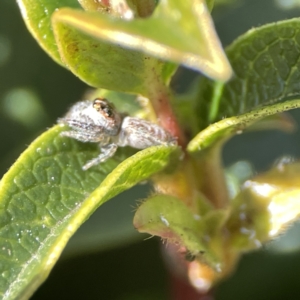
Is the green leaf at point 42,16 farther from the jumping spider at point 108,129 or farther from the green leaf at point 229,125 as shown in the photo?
the green leaf at point 229,125

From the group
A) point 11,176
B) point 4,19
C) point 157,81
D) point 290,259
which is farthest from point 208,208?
point 4,19

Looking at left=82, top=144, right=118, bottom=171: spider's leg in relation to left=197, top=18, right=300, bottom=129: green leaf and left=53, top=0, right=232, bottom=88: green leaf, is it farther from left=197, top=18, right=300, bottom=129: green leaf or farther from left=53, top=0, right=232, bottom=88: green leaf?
left=53, top=0, right=232, bottom=88: green leaf

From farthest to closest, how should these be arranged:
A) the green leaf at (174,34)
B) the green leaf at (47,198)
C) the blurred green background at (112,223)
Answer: the blurred green background at (112,223)
the green leaf at (47,198)
the green leaf at (174,34)

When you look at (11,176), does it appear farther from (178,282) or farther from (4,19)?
(4,19)

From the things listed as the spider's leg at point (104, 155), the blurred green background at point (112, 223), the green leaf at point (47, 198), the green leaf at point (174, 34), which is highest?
the green leaf at point (174, 34)

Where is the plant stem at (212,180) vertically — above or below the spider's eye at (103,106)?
below

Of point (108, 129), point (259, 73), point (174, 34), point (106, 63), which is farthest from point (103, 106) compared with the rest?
point (174, 34)

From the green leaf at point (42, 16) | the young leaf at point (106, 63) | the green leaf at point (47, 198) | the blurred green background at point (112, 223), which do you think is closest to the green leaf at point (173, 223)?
the green leaf at point (47, 198)
